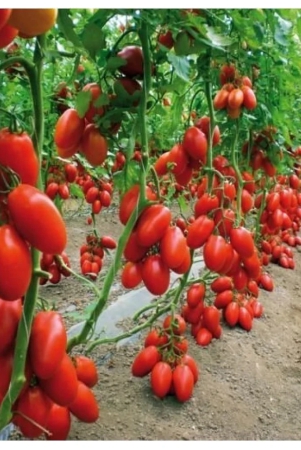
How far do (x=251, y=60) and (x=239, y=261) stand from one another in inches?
23.0

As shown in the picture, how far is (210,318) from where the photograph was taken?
76.5 inches

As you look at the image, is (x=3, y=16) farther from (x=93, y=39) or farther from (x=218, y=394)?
(x=218, y=394)

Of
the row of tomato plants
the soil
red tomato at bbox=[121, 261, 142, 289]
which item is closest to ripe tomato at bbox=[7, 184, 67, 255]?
the row of tomato plants

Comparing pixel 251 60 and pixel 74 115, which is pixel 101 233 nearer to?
pixel 251 60

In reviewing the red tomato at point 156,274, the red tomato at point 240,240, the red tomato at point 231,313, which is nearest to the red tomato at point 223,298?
the red tomato at point 231,313

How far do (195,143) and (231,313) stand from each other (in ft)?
3.46

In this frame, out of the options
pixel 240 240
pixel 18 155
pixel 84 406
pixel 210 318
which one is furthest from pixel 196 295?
pixel 18 155

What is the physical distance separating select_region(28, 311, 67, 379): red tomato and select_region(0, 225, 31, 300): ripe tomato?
0.19 meters

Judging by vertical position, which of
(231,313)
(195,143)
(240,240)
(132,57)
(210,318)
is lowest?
(231,313)

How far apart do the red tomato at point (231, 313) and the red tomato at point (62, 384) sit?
1403 mm

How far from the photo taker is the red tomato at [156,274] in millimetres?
1012

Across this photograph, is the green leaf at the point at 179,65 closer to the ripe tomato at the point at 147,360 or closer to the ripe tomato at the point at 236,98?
the ripe tomato at the point at 236,98

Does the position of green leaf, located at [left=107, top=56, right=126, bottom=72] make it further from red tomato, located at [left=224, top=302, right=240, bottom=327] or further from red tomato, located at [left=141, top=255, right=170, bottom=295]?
red tomato, located at [left=224, top=302, right=240, bottom=327]

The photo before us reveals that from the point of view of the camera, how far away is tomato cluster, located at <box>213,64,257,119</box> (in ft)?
4.43
